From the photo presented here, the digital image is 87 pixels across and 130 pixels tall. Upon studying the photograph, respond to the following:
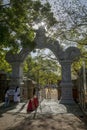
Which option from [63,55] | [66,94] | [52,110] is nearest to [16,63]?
[63,55]

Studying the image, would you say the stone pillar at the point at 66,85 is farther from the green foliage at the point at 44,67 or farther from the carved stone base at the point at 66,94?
the green foliage at the point at 44,67

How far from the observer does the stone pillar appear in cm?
2052

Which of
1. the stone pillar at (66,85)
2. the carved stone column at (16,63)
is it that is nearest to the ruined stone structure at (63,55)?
the stone pillar at (66,85)

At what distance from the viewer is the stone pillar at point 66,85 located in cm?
2052

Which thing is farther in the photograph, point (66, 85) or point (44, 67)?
point (44, 67)

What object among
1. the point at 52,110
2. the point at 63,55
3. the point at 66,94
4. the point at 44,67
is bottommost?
the point at 52,110

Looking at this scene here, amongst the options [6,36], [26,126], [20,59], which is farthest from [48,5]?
[26,126]

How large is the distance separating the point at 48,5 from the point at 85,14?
108 inches

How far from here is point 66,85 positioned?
20875 millimetres

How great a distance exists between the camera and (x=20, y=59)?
73.1 feet

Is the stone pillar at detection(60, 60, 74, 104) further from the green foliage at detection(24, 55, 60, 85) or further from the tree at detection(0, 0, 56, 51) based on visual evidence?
the green foliage at detection(24, 55, 60, 85)

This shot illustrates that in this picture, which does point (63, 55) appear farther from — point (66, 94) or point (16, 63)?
point (16, 63)

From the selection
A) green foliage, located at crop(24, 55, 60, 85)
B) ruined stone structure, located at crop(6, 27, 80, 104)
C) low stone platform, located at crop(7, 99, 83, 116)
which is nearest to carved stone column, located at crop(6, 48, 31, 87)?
ruined stone structure, located at crop(6, 27, 80, 104)

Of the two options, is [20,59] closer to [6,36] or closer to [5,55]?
[5,55]
